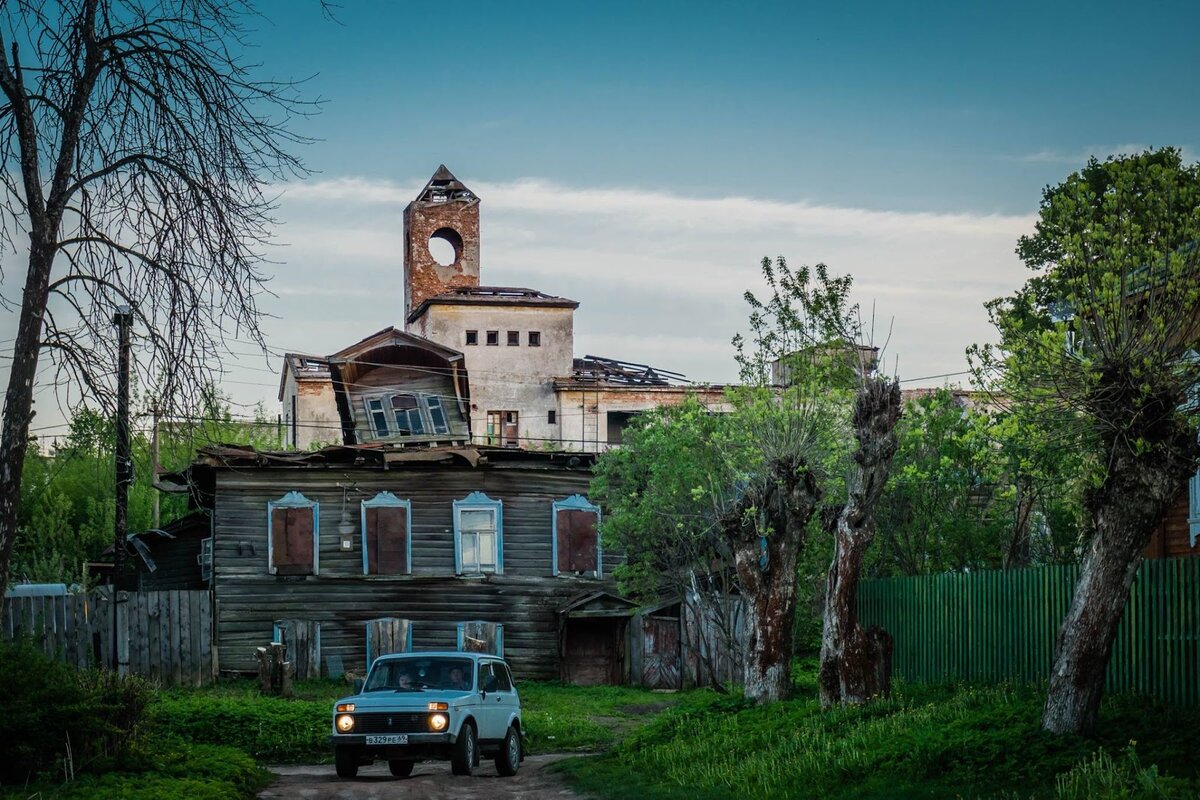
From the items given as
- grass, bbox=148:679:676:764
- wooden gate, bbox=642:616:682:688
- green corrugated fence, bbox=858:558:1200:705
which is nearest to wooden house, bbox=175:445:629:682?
wooden gate, bbox=642:616:682:688

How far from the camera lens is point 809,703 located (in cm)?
2098

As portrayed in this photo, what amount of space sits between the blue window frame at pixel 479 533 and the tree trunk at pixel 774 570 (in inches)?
635

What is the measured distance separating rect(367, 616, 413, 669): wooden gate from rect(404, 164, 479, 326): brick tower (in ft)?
103

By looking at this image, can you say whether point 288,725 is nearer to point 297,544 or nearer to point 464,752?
point 464,752

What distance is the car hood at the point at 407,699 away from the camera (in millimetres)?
18422

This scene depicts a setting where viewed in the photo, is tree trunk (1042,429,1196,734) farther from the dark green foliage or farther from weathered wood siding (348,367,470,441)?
weathered wood siding (348,367,470,441)

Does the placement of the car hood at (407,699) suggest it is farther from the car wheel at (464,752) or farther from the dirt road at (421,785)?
the dirt road at (421,785)

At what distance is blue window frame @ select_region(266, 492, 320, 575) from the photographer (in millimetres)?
37375

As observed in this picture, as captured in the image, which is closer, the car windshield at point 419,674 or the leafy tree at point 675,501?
the car windshield at point 419,674

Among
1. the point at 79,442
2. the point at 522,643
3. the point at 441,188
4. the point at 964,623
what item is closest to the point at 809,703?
the point at 964,623

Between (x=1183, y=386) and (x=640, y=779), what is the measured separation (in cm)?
812

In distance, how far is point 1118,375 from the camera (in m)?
14.6

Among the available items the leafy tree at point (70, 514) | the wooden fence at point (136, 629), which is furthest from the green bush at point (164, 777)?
the leafy tree at point (70, 514)

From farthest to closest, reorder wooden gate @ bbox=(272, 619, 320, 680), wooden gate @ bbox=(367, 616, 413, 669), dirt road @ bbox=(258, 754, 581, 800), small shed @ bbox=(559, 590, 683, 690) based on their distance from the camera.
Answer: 1. small shed @ bbox=(559, 590, 683, 690)
2. wooden gate @ bbox=(367, 616, 413, 669)
3. wooden gate @ bbox=(272, 619, 320, 680)
4. dirt road @ bbox=(258, 754, 581, 800)
